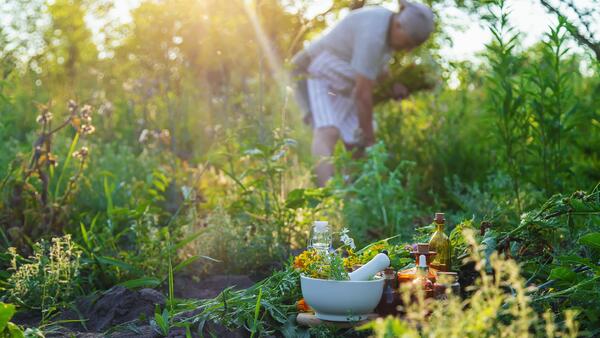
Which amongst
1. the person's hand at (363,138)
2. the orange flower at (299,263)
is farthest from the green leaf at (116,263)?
the person's hand at (363,138)

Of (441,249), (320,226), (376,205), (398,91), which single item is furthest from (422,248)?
(398,91)

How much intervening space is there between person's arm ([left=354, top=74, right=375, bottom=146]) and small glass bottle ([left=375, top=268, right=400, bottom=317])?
10.1 ft

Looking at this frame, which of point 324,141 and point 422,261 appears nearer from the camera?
point 422,261

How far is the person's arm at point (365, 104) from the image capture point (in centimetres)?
528

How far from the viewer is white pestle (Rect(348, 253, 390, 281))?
2.28 m

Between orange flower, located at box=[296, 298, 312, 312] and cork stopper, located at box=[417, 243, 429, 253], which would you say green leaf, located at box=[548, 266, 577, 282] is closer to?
cork stopper, located at box=[417, 243, 429, 253]

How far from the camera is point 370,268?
230cm

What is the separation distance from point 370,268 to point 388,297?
0.42ft

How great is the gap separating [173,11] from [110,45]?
2943mm

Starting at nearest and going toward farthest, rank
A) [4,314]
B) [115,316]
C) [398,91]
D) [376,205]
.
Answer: [4,314] < [115,316] < [376,205] < [398,91]

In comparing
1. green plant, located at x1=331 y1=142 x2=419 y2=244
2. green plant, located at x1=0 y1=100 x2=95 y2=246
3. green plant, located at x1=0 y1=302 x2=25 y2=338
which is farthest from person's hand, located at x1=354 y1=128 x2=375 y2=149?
green plant, located at x1=0 y1=302 x2=25 y2=338

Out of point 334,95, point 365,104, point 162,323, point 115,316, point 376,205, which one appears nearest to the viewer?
point 162,323

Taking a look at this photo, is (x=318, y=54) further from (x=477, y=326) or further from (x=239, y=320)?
(x=477, y=326)

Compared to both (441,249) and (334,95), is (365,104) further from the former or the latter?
(441,249)
